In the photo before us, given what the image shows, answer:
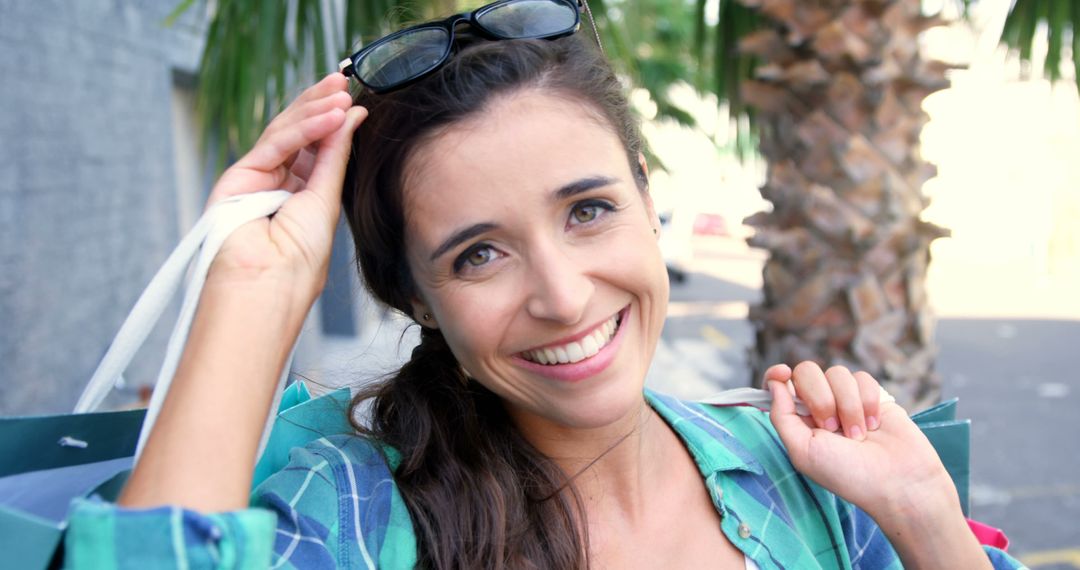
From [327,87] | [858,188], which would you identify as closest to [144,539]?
[327,87]

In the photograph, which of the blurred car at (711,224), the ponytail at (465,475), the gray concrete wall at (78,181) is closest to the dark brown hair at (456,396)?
the ponytail at (465,475)

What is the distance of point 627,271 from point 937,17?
184 centimetres

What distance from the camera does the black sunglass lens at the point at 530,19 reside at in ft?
5.12

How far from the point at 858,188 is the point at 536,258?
1.68m

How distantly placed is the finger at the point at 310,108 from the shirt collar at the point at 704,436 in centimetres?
84

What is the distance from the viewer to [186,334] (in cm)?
123

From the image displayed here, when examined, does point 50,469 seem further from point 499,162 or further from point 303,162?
point 499,162

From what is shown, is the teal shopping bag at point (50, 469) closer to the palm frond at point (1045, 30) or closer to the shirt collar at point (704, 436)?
the shirt collar at point (704, 436)

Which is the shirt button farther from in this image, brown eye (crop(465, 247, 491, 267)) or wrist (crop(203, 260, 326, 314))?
wrist (crop(203, 260, 326, 314))

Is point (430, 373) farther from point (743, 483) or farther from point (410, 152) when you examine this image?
point (743, 483)

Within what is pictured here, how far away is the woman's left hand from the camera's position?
1531mm

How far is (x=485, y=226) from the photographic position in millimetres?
1405

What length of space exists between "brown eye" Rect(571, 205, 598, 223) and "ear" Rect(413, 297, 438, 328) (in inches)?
12.8

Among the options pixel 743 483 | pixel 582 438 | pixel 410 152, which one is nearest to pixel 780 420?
pixel 743 483
